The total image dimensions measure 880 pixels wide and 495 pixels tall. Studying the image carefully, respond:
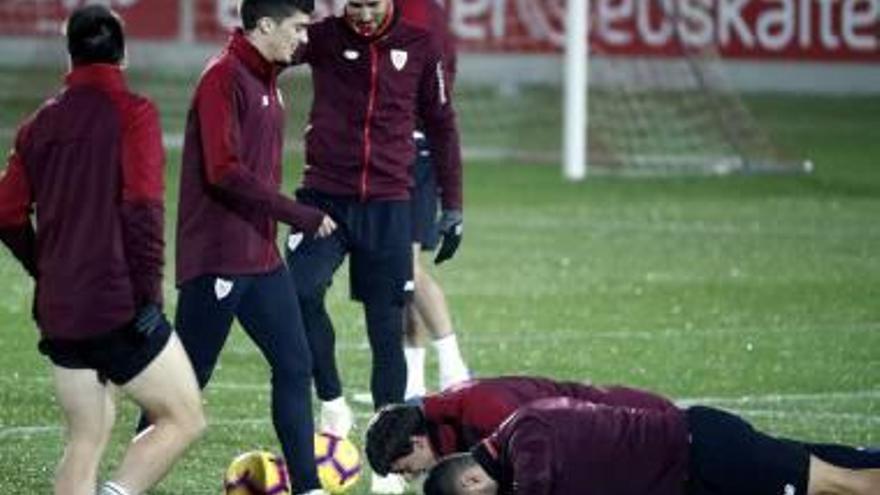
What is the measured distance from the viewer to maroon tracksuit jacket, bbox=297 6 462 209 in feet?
42.8

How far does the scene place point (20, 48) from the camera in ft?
118

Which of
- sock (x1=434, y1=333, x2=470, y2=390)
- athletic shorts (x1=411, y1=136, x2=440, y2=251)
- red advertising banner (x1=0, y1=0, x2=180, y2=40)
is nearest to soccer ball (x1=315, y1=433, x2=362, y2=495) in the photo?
athletic shorts (x1=411, y1=136, x2=440, y2=251)

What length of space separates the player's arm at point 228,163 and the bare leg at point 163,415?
99 centimetres

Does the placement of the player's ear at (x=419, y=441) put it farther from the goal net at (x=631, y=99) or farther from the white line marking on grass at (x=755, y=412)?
the goal net at (x=631, y=99)

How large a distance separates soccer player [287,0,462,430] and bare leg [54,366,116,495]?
7.97 feet

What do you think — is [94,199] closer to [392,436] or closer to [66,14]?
[392,436]

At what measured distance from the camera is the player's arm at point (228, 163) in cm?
1145

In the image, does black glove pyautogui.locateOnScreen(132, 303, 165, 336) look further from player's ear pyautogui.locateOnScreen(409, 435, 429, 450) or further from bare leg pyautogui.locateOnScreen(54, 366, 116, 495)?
player's ear pyautogui.locateOnScreen(409, 435, 429, 450)

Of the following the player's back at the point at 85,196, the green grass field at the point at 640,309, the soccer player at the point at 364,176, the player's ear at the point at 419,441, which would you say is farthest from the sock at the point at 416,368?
the player's back at the point at 85,196

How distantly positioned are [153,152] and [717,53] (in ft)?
84.0

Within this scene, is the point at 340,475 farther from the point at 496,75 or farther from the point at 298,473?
the point at 496,75

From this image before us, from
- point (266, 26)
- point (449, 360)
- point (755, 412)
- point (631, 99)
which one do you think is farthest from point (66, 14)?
point (266, 26)

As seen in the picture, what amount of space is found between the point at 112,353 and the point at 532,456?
152 centimetres

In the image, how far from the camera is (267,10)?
11.7 meters
